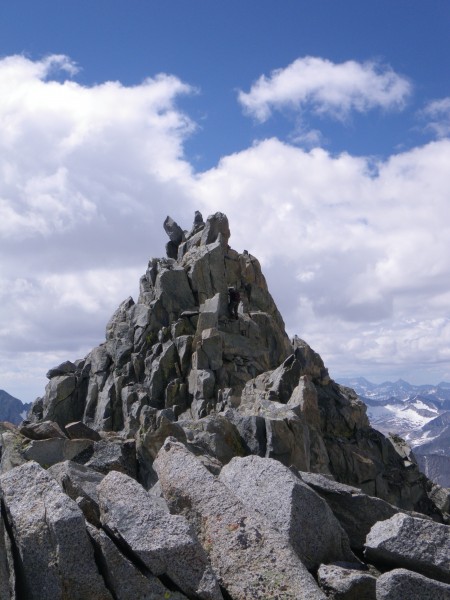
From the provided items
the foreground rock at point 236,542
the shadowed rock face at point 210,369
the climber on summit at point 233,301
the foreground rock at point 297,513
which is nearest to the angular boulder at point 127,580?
the foreground rock at point 236,542

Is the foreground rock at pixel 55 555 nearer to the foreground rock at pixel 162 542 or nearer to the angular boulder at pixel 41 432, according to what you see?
the foreground rock at pixel 162 542

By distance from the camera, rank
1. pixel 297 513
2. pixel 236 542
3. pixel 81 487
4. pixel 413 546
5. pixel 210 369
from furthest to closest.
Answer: pixel 210 369 < pixel 81 487 < pixel 297 513 < pixel 413 546 < pixel 236 542

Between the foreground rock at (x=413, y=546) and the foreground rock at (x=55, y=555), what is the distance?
21.3 ft

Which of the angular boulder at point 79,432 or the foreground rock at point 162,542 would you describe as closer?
the foreground rock at point 162,542

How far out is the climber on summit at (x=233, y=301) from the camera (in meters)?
88.1

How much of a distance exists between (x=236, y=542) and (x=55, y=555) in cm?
385

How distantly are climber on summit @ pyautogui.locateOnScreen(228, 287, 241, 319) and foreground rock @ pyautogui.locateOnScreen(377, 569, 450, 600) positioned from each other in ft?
244

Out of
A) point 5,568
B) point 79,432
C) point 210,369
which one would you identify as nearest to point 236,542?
point 5,568

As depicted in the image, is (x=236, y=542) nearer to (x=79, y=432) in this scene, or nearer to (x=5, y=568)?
(x=5, y=568)

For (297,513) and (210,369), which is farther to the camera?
(210,369)

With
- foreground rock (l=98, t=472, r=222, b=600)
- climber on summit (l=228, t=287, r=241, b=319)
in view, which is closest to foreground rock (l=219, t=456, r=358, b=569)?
foreground rock (l=98, t=472, r=222, b=600)

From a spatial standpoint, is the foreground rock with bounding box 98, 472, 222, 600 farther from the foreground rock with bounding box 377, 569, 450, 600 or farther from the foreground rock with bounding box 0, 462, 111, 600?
the foreground rock with bounding box 377, 569, 450, 600

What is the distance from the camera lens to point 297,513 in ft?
50.9

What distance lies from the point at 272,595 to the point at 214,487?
3236mm
